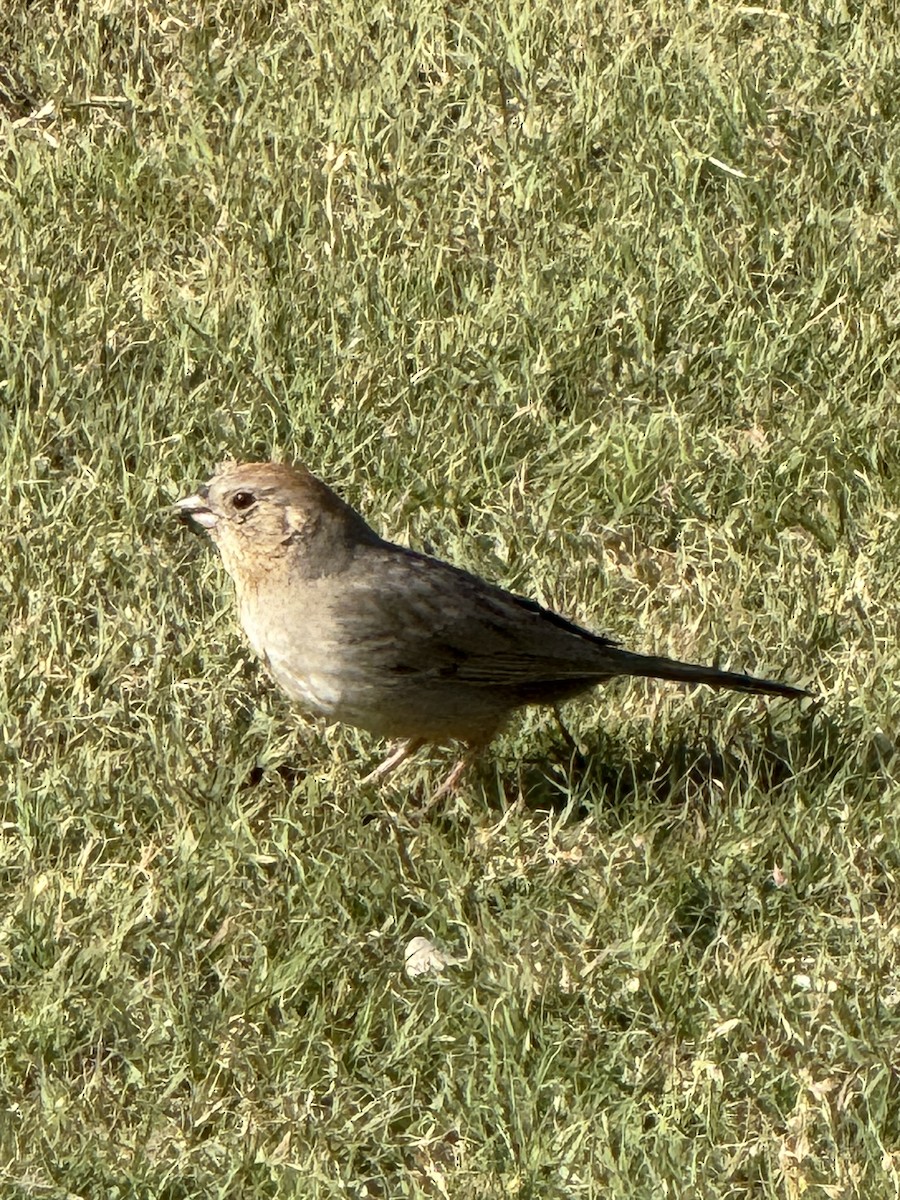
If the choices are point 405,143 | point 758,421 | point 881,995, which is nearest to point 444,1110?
point 881,995

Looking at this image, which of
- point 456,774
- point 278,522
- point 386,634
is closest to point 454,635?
point 386,634

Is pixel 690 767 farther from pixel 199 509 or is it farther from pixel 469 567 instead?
pixel 199 509

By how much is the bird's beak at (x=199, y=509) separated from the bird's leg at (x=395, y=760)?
778 millimetres

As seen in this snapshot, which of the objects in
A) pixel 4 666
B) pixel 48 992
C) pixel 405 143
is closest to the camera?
pixel 48 992

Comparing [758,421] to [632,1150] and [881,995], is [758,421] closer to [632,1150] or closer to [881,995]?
[881,995]

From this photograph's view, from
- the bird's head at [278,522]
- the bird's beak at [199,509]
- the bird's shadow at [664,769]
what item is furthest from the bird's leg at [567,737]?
the bird's beak at [199,509]

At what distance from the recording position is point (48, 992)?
4.71 meters

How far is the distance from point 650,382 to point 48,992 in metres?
3.18

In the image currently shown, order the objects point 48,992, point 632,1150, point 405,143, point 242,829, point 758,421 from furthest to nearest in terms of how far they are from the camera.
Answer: point 405,143 → point 758,421 → point 242,829 → point 48,992 → point 632,1150

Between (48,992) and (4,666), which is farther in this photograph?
(4,666)

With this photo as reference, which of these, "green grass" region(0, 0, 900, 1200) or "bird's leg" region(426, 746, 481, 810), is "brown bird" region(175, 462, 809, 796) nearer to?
"bird's leg" region(426, 746, 481, 810)

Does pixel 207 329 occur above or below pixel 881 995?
above

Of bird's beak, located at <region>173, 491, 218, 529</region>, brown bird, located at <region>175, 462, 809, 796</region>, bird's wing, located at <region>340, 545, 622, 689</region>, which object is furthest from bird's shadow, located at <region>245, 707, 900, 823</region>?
bird's beak, located at <region>173, 491, 218, 529</region>

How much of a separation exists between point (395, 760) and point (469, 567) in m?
0.95
